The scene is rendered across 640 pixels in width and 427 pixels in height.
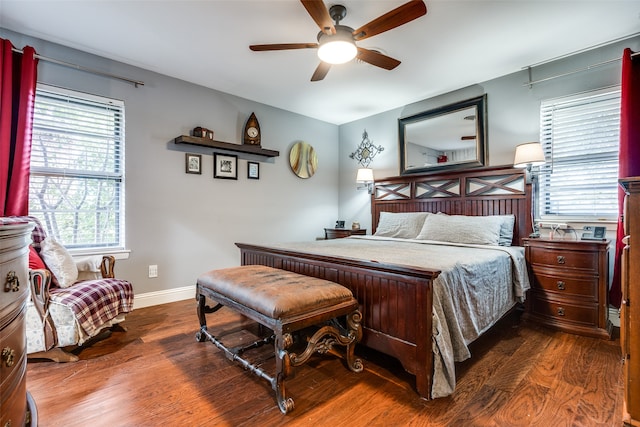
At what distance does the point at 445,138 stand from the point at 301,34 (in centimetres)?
225

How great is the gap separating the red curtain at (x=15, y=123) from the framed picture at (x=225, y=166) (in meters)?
1.70

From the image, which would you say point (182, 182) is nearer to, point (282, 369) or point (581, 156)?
point (282, 369)

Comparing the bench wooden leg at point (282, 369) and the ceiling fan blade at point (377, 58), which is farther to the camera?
the ceiling fan blade at point (377, 58)

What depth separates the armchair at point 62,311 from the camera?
2027mm

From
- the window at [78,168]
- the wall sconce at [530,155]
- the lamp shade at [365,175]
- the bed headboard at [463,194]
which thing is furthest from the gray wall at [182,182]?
the wall sconce at [530,155]

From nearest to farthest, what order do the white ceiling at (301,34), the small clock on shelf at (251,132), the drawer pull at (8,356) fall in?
1. the drawer pull at (8,356)
2. the white ceiling at (301,34)
3. the small clock on shelf at (251,132)

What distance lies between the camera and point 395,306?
1796 mm

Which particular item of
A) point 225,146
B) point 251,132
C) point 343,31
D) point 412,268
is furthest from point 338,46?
point 251,132

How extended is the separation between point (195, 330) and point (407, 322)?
1.87 m

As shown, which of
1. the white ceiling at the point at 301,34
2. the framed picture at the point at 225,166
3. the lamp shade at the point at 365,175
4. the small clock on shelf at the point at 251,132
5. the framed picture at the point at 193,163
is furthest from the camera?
the lamp shade at the point at 365,175

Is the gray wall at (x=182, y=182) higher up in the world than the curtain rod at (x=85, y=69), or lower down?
lower down

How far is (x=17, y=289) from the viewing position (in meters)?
0.94

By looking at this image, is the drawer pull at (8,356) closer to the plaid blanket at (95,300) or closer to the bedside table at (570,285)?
the plaid blanket at (95,300)

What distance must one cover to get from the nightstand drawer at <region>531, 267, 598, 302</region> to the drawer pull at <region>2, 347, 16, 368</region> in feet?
Result: 11.2
